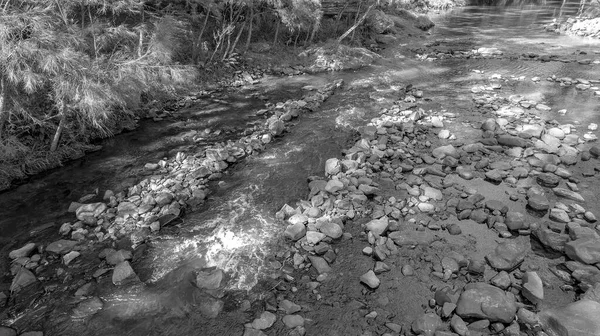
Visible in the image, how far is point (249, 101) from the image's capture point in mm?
17031

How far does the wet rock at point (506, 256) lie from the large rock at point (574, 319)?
46.1 inches

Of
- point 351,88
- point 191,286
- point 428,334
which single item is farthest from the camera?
point 351,88

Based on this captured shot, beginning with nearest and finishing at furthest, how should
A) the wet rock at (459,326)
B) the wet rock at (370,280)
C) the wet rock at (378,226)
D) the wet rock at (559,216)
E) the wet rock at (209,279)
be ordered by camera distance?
1. the wet rock at (459,326)
2. the wet rock at (370,280)
3. the wet rock at (209,279)
4. the wet rock at (378,226)
5. the wet rock at (559,216)

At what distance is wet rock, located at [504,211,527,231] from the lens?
7.89 m

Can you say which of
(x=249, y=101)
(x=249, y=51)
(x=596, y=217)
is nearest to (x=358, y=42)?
(x=249, y=51)

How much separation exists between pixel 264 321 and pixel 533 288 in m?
4.83

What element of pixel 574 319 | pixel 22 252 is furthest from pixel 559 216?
pixel 22 252

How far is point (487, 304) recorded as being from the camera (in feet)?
18.8

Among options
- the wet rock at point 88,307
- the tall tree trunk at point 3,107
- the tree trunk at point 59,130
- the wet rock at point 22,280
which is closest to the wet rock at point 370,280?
the wet rock at point 88,307

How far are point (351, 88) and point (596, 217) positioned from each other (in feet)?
42.4

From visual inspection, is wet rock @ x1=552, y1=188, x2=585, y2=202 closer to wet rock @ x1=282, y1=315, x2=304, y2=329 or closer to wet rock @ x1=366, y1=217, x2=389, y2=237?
wet rock @ x1=366, y1=217, x2=389, y2=237

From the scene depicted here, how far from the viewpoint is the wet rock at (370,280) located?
21.4 ft

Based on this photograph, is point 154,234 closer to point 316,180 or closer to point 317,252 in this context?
point 317,252

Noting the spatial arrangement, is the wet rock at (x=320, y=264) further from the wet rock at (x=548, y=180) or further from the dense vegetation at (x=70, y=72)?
the dense vegetation at (x=70, y=72)
